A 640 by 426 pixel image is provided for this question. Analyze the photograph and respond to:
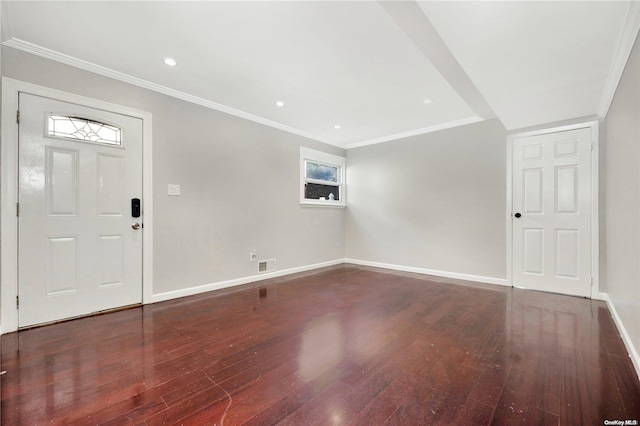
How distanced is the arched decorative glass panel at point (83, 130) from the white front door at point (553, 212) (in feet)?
16.6

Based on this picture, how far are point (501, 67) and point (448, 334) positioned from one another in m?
2.33

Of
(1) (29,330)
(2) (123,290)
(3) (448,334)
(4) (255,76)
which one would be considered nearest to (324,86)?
(4) (255,76)

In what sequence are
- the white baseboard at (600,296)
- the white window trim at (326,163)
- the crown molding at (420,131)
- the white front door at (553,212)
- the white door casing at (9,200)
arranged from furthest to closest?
the white window trim at (326,163)
the crown molding at (420,131)
the white front door at (553,212)
the white baseboard at (600,296)
the white door casing at (9,200)

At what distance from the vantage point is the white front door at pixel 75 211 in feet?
7.76

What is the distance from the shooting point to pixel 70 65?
8.34ft

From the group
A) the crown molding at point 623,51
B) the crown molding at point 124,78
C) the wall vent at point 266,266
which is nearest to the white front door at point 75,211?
the crown molding at point 124,78

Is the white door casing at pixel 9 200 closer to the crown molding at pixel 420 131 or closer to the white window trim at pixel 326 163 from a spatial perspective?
the white window trim at pixel 326 163

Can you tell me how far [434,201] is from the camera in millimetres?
4438

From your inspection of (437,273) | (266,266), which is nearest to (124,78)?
(266,266)

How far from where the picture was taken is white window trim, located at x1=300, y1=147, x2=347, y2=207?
478cm

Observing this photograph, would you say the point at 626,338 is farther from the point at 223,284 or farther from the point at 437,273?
the point at 223,284

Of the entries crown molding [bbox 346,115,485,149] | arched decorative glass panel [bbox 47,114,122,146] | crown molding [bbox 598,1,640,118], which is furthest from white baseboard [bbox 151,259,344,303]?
crown molding [bbox 598,1,640,118]

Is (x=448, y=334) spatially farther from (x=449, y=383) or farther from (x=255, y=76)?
(x=255, y=76)

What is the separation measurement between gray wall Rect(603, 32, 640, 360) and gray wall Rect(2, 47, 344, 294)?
12.6ft
